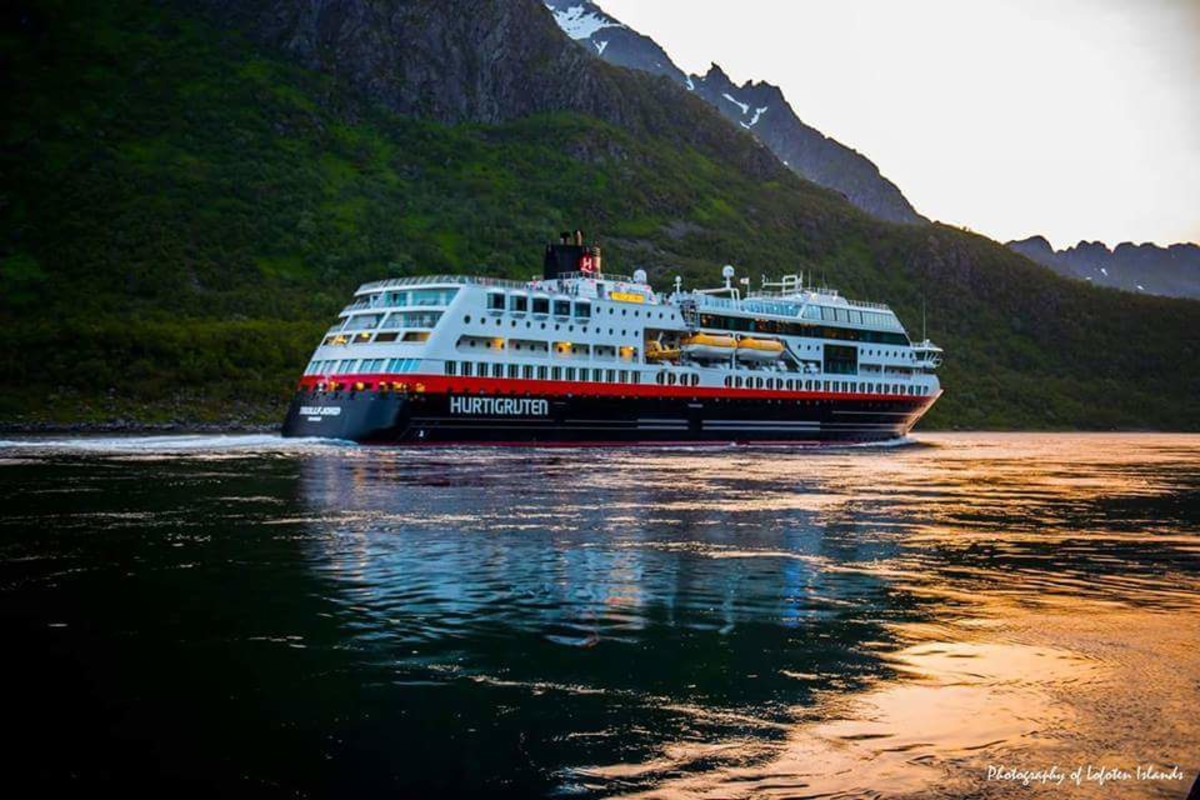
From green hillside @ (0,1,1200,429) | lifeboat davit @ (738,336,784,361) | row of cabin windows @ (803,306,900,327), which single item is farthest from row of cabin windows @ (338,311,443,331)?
row of cabin windows @ (803,306,900,327)

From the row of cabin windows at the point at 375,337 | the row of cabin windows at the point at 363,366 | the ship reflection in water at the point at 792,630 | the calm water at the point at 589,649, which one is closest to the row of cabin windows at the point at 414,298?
the row of cabin windows at the point at 375,337

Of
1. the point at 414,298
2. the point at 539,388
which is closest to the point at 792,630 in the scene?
the point at 539,388

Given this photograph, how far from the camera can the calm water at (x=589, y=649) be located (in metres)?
9.23

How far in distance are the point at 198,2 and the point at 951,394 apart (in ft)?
505

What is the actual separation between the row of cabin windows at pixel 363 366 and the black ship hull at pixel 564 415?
49.0 inches

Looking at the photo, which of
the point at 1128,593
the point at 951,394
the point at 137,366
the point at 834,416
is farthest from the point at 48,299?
the point at 951,394

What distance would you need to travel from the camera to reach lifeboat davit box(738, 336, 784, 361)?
82.4 metres

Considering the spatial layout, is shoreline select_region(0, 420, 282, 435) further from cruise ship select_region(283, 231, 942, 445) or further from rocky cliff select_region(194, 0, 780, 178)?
rocky cliff select_region(194, 0, 780, 178)

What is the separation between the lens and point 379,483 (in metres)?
37.5

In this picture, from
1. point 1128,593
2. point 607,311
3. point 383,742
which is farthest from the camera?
point 607,311

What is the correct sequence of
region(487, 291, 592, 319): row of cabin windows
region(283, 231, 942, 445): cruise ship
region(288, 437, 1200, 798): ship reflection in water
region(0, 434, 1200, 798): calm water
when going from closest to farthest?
region(0, 434, 1200, 798): calm water, region(288, 437, 1200, 798): ship reflection in water, region(283, 231, 942, 445): cruise ship, region(487, 291, 592, 319): row of cabin windows

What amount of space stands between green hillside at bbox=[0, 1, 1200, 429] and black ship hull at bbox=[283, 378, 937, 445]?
3060 centimetres

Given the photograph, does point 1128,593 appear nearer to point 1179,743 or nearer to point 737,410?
point 1179,743

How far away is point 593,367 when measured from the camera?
70812mm
